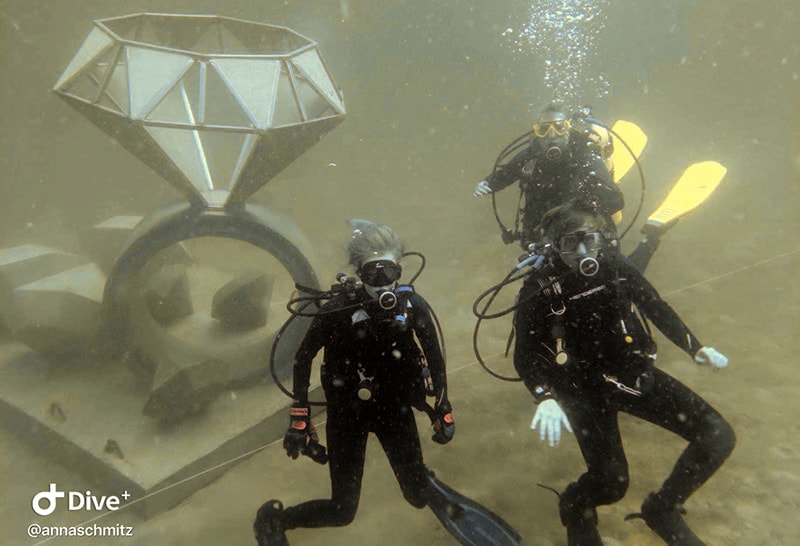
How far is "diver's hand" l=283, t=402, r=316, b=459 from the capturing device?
3.01 metres

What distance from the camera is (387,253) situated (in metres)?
2.95

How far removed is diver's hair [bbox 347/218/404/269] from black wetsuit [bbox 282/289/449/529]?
0.74 feet

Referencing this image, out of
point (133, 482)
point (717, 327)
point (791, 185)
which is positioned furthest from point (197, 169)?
point (791, 185)

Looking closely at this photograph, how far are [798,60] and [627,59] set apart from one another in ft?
66.7

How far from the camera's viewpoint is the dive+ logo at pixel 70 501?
4411 mm

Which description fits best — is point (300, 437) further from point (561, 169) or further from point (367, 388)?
point (561, 169)

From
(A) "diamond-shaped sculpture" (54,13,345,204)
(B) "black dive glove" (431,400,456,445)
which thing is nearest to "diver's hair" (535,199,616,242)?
(B) "black dive glove" (431,400,456,445)

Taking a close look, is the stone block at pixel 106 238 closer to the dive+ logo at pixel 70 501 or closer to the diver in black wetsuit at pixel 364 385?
the dive+ logo at pixel 70 501

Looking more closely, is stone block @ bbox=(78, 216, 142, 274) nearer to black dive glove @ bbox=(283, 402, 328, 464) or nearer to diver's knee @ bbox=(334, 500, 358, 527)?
black dive glove @ bbox=(283, 402, 328, 464)

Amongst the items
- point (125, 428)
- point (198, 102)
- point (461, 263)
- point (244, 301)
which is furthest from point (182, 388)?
point (461, 263)

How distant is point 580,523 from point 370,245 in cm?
228

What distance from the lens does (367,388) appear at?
294 centimetres

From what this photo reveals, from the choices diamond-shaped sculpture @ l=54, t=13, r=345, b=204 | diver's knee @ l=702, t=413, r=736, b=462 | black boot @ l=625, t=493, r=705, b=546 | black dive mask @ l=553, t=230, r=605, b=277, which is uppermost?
diamond-shaped sculpture @ l=54, t=13, r=345, b=204

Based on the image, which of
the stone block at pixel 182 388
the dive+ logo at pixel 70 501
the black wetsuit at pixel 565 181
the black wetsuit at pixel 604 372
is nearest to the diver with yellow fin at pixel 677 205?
the black wetsuit at pixel 565 181
